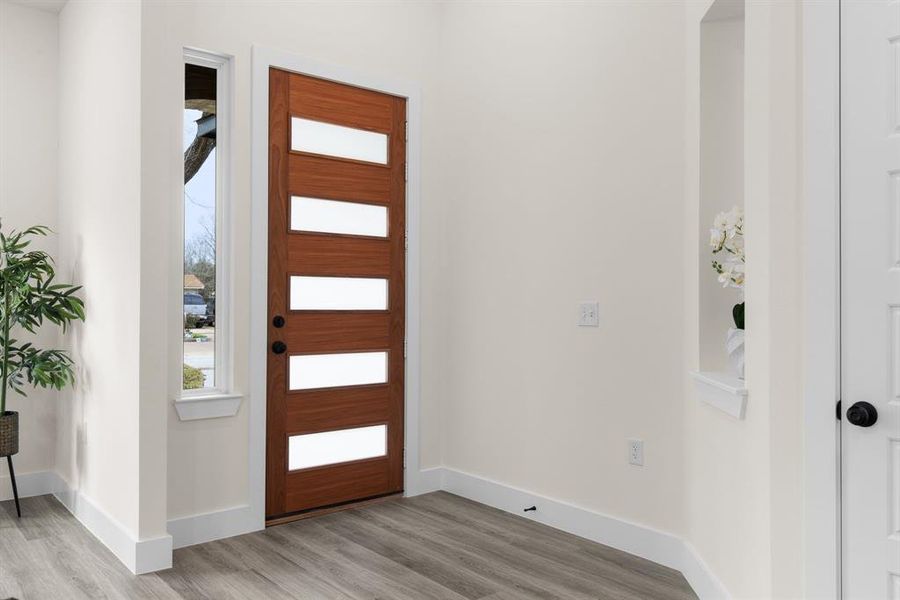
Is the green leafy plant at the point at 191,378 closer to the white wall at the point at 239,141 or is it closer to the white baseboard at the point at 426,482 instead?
the white wall at the point at 239,141

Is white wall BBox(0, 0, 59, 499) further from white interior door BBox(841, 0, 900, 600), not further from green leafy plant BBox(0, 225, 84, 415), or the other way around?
white interior door BBox(841, 0, 900, 600)

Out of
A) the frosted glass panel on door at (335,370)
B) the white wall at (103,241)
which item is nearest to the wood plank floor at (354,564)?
the white wall at (103,241)

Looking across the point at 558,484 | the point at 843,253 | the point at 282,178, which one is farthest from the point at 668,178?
the point at 282,178

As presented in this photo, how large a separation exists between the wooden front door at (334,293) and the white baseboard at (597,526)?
0.44 m

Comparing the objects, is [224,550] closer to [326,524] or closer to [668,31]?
[326,524]

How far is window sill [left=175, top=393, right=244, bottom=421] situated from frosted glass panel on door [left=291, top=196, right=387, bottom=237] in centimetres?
93

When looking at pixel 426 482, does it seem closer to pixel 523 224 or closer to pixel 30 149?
pixel 523 224

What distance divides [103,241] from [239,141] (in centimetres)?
82

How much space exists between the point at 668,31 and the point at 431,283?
191 cm

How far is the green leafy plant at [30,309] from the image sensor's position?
3.47 m

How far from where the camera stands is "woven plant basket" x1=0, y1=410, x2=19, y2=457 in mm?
3473

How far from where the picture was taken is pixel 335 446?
3.71 metres

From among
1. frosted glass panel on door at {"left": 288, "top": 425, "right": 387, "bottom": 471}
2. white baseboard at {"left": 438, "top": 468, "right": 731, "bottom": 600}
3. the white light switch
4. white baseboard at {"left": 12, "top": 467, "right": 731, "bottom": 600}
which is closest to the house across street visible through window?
frosted glass panel on door at {"left": 288, "top": 425, "right": 387, "bottom": 471}

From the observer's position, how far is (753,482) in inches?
84.7
